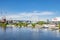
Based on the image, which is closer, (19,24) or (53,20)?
(19,24)

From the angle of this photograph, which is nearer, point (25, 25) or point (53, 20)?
point (25, 25)

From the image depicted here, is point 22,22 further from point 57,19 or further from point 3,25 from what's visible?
point 57,19

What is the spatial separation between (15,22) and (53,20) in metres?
3.63

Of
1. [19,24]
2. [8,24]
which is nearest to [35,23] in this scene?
[19,24]

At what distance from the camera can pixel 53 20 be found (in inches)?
611

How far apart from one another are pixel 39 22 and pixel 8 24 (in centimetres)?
288

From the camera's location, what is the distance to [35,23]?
14.4 metres

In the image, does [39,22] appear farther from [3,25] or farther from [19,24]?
[3,25]

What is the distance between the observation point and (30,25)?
14.8 meters

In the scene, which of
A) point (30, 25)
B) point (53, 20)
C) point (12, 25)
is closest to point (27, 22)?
point (30, 25)

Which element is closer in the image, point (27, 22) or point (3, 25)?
point (3, 25)

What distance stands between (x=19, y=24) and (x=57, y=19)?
3.55 m

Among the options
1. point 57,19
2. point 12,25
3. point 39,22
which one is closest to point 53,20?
point 57,19

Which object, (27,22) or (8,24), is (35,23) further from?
(8,24)
